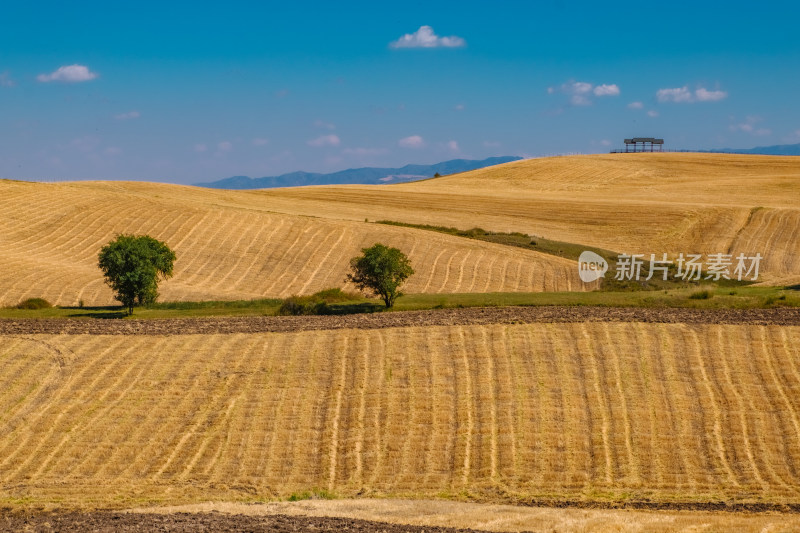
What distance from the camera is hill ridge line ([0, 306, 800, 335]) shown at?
138 ft

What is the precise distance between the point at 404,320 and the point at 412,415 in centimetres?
1218

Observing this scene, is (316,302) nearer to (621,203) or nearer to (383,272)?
(383,272)

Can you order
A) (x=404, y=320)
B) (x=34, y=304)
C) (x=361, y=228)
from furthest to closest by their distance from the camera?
(x=361, y=228)
(x=34, y=304)
(x=404, y=320)

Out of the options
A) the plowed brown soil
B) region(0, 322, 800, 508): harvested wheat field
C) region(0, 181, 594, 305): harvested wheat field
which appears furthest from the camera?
region(0, 181, 594, 305): harvested wheat field

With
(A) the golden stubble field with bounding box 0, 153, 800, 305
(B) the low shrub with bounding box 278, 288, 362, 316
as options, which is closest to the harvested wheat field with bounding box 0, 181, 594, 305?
(A) the golden stubble field with bounding box 0, 153, 800, 305

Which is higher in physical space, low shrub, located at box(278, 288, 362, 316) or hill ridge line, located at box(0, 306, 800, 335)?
low shrub, located at box(278, 288, 362, 316)

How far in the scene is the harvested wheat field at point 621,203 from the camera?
253ft

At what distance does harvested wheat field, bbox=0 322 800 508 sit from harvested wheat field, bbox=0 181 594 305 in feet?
58.7

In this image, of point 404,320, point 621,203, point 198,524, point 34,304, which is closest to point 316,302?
point 404,320

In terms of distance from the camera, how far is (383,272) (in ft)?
163

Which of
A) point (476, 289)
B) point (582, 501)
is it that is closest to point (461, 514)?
point (582, 501)

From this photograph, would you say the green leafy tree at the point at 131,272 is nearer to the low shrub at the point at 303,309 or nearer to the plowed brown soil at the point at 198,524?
the low shrub at the point at 303,309

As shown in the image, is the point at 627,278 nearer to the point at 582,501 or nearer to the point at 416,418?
the point at 416,418

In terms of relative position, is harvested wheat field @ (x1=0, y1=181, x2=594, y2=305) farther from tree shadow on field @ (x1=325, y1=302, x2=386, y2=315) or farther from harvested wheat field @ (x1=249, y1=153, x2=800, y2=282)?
harvested wheat field @ (x1=249, y1=153, x2=800, y2=282)
